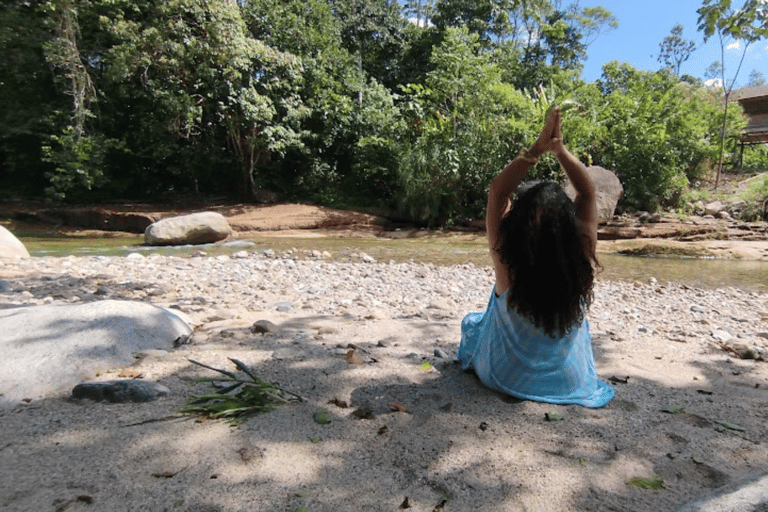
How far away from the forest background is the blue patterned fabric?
12.6 m

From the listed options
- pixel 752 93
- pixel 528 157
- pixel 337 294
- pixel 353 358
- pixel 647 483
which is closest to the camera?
pixel 647 483

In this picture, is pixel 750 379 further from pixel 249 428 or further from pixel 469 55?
pixel 469 55

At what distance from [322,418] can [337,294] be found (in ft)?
11.5

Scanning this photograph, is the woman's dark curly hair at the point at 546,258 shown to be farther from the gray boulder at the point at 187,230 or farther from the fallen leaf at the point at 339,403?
the gray boulder at the point at 187,230

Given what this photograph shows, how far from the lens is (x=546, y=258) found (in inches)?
82.4

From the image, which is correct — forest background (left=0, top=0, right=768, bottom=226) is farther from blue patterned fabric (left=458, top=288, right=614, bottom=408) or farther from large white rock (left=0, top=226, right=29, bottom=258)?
blue patterned fabric (left=458, top=288, right=614, bottom=408)

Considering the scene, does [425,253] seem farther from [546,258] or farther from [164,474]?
[164,474]

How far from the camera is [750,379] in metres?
2.88

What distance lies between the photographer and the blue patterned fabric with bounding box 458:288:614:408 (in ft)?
7.34

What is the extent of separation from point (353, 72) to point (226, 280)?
1354 cm

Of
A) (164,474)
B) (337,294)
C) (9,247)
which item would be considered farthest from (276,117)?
(164,474)

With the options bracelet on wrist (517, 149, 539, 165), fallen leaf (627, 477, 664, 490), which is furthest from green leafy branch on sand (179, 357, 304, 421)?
bracelet on wrist (517, 149, 539, 165)

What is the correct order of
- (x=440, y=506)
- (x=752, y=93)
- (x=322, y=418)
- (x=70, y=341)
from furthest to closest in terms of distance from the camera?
(x=752, y=93)
(x=70, y=341)
(x=322, y=418)
(x=440, y=506)

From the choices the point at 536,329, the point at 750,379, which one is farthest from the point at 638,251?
the point at 536,329
